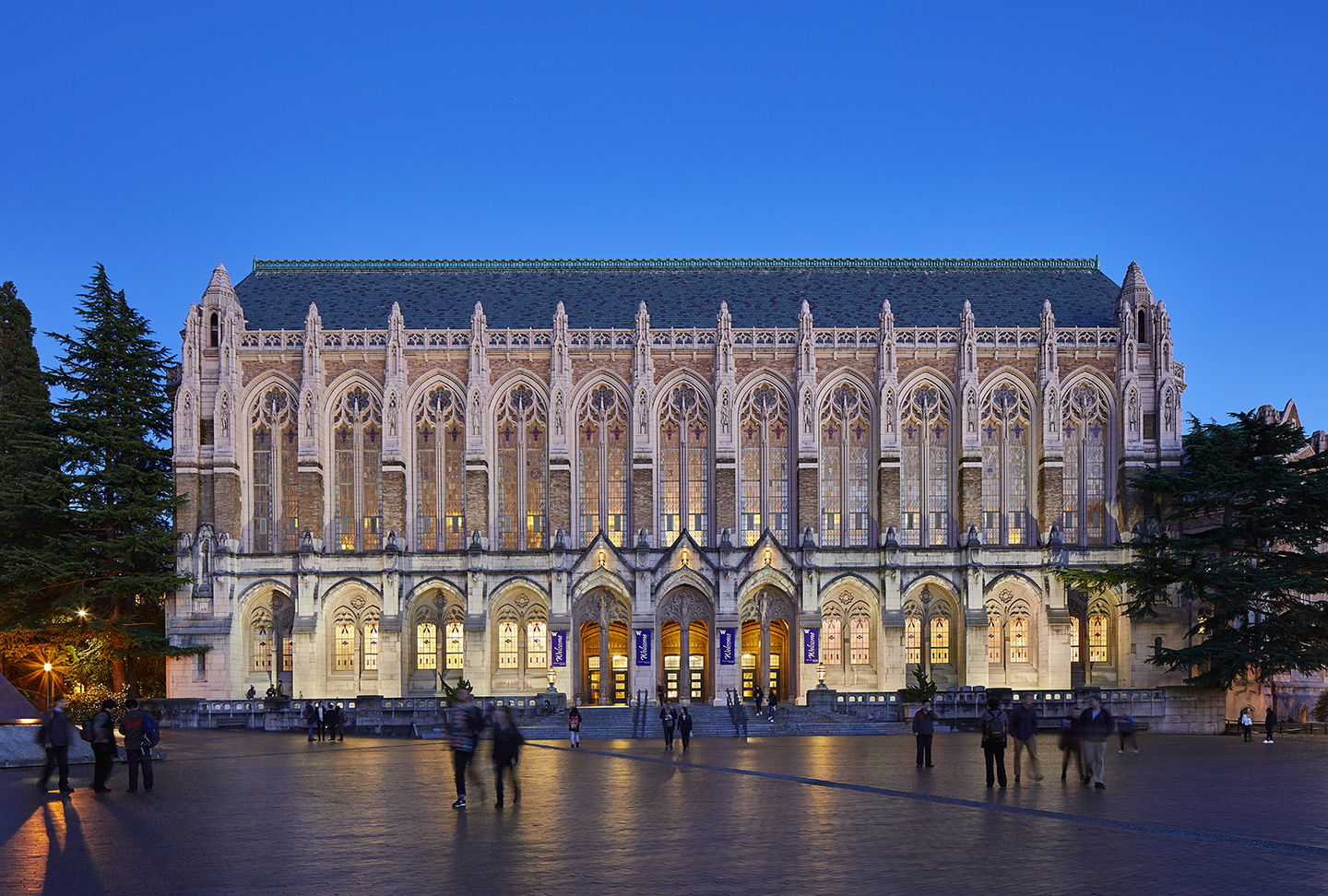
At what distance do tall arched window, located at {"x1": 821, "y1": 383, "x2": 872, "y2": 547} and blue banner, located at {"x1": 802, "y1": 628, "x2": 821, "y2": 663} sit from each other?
6029 mm

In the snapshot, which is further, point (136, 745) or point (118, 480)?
point (118, 480)

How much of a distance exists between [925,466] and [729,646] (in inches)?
543

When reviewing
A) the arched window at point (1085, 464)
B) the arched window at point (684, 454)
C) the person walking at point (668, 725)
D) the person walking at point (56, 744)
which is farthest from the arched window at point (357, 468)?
the person walking at point (56, 744)

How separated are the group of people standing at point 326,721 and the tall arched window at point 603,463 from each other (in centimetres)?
1881

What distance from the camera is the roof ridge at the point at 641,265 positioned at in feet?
229

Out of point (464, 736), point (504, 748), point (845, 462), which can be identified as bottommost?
point (504, 748)

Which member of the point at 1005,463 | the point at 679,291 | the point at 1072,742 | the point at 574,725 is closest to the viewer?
the point at 1072,742

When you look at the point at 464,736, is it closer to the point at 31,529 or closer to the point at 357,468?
the point at 357,468

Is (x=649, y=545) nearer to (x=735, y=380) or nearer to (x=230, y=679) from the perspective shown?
(x=735, y=380)

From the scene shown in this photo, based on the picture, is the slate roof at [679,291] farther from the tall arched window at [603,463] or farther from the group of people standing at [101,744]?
the group of people standing at [101,744]

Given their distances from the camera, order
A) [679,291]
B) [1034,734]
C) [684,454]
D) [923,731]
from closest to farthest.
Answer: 1. [1034,734]
2. [923,731]
3. [684,454]
4. [679,291]

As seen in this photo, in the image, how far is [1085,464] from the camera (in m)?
61.4

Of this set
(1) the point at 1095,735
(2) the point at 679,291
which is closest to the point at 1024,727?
(1) the point at 1095,735

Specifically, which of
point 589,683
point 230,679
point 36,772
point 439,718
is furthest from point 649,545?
point 36,772
